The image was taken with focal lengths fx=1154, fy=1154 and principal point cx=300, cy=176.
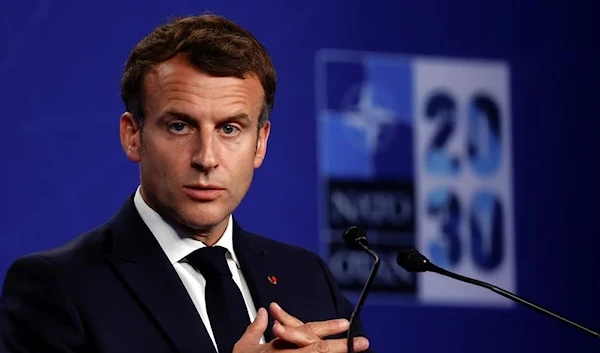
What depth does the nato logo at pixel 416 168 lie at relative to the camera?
4453mm

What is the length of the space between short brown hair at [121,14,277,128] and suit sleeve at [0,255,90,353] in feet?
1.50

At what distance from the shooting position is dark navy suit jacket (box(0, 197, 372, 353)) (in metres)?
2.62

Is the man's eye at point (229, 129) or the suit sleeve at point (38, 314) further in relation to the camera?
the man's eye at point (229, 129)

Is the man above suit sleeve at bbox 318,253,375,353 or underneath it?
above

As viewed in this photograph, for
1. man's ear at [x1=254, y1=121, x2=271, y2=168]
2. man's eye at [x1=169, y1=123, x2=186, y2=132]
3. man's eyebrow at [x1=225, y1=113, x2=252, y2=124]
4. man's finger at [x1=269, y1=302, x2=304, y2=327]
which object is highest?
man's eyebrow at [x1=225, y1=113, x2=252, y2=124]

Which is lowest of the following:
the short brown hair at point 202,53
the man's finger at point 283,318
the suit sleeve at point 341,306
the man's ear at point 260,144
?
the suit sleeve at point 341,306

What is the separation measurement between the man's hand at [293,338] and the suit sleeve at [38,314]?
0.38m

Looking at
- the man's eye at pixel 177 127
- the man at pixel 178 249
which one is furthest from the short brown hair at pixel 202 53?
the man's eye at pixel 177 127

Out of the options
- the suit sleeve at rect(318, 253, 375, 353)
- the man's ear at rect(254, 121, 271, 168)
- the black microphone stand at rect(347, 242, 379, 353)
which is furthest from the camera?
the suit sleeve at rect(318, 253, 375, 353)

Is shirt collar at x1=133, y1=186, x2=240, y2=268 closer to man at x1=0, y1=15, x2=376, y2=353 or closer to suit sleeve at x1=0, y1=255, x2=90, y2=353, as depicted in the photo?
man at x1=0, y1=15, x2=376, y2=353

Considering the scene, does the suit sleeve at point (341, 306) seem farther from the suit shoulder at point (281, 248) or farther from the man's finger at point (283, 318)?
the man's finger at point (283, 318)

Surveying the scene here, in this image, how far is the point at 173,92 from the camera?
277 centimetres

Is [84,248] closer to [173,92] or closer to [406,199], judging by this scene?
[173,92]

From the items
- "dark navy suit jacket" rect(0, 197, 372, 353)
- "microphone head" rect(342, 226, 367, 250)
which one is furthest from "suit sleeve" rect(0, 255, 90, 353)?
"microphone head" rect(342, 226, 367, 250)
